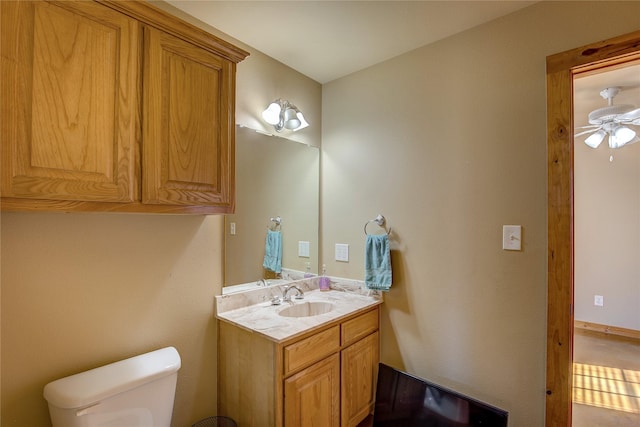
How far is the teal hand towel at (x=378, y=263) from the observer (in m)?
1.97

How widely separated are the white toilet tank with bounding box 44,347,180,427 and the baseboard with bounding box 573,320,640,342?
4.26 metres

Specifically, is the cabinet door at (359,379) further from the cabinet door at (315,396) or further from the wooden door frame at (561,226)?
the wooden door frame at (561,226)

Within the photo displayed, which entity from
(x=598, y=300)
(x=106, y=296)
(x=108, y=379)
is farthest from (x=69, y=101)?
(x=598, y=300)

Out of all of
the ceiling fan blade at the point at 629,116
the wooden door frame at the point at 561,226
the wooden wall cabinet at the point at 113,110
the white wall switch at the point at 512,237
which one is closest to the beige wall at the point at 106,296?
the wooden wall cabinet at the point at 113,110

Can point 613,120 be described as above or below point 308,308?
above

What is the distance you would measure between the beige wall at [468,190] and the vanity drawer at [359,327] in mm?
111

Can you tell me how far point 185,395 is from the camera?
157cm

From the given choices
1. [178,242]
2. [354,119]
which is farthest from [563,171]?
[178,242]

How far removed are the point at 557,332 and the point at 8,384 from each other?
90.6 inches

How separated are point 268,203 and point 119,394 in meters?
1.25

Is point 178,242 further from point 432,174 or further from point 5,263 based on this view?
point 432,174

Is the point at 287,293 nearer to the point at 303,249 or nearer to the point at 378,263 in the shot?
the point at 303,249

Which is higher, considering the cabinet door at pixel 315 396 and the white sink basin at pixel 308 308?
the white sink basin at pixel 308 308

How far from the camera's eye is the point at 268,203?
2.05m
